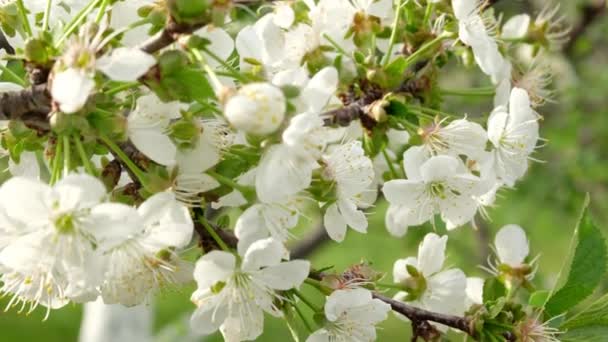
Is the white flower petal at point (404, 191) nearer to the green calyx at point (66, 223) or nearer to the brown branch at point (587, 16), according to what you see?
the green calyx at point (66, 223)

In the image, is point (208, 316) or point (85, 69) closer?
point (85, 69)

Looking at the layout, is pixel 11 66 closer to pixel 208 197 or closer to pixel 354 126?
pixel 208 197

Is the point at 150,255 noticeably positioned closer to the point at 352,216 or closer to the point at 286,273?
the point at 286,273

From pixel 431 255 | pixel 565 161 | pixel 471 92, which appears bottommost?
pixel 565 161

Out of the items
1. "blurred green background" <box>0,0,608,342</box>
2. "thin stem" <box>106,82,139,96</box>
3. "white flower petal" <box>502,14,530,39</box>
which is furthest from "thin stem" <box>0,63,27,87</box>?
"blurred green background" <box>0,0,608,342</box>

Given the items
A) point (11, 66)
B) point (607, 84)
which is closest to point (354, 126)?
point (11, 66)

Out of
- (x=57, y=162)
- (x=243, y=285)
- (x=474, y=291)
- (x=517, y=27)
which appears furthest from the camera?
(x=517, y=27)

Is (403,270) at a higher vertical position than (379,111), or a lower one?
lower

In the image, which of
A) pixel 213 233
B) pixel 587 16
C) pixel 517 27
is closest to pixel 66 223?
pixel 213 233
